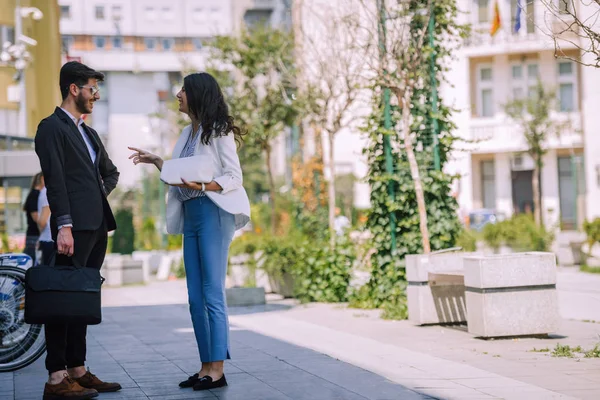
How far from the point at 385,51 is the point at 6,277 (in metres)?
5.59

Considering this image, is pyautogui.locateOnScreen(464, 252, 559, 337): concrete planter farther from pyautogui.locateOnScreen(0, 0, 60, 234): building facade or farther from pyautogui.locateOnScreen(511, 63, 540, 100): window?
pyautogui.locateOnScreen(511, 63, 540, 100): window

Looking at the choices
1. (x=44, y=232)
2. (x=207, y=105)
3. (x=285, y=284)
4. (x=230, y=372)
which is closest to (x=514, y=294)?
(x=230, y=372)

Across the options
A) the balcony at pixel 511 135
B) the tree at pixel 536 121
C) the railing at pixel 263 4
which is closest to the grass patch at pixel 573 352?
the tree at pixel 536 121

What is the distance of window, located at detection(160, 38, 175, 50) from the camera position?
3219 inches

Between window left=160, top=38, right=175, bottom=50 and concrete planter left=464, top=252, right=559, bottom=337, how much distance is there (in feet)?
246

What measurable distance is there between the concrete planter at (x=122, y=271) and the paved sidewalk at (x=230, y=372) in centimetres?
1100

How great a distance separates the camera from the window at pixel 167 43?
81750 mm

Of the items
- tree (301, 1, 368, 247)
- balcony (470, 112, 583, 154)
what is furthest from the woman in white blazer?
balcony (470, 112, 583, 154)

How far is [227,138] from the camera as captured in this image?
21.1 feet

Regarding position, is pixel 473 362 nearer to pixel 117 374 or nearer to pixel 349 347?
pixel 349 347

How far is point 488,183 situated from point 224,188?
40.7 meters

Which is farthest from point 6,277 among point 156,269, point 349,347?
point 156,269

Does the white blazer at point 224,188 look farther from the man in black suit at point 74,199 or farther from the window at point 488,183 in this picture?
the window at point 488,183

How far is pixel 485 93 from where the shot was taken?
45406 mm
